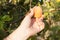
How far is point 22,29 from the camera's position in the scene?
3.45 feet

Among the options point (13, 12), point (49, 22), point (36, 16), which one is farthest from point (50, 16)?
point (13, 12)

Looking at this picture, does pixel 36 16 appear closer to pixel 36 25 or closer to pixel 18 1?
pixel 36 25

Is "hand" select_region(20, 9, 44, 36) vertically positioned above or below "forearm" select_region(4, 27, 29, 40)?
above

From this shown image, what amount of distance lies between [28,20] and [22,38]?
0.28 ft

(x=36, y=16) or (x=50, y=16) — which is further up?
(x=36, y=16)

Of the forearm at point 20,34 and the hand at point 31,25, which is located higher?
the hand at point 31,25

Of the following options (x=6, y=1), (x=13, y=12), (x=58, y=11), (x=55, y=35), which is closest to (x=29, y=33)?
(x=58, y=11)

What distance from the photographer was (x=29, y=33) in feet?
3.48

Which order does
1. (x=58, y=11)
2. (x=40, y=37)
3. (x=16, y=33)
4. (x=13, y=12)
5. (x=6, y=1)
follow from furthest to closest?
(x=13, y=12)
(x=6, y=1)
(x=40, y=37)
(x=58, y=11)
(x=16, y=33)

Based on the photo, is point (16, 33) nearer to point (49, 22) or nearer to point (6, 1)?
point (49, 22)

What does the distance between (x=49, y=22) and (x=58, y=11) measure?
0.12 metres

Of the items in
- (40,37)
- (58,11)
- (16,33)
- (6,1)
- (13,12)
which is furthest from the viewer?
(13,12)

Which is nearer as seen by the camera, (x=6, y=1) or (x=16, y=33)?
(x=16, y=33)

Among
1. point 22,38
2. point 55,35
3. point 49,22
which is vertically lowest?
point 55,35
